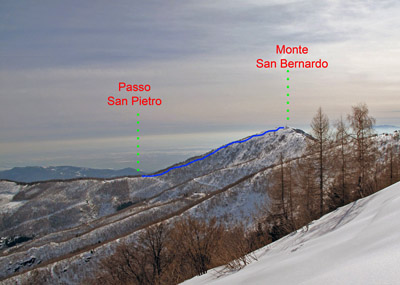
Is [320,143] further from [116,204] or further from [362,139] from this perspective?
[116,204]

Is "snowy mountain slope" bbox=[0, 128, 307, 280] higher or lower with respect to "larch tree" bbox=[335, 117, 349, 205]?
lower

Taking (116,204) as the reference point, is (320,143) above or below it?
above

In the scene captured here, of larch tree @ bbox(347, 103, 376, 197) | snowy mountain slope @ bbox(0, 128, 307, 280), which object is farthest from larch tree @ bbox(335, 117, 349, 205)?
snowy mountain slope @ bbox(0, 128, 307, 280)

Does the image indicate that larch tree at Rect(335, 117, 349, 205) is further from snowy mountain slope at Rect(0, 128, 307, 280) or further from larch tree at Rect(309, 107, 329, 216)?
snowy mountain slope at Rect(0, 128, 307, 280)

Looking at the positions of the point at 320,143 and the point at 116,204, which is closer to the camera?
the point at 320,143

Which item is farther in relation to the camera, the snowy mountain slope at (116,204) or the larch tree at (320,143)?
the snowy mountain slope at (116,204)

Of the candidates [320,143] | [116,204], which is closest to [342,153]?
[320,143]

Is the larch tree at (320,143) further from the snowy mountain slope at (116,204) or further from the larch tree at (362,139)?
the snowy mountain slope at (116,204)

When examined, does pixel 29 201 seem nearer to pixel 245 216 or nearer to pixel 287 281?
pixel 245 216

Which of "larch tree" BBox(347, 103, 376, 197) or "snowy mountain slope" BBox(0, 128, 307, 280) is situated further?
"snowy mountain slope" BBox(0, 128, 307, 280)

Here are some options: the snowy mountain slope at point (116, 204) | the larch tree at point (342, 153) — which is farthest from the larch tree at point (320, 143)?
the snowy mountain slope at point (116, 204)

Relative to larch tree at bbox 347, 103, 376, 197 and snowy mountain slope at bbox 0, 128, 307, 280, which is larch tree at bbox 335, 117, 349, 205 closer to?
larch tree at bbox 347, 103, 376, 197

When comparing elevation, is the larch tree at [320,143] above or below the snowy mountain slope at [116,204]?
above
